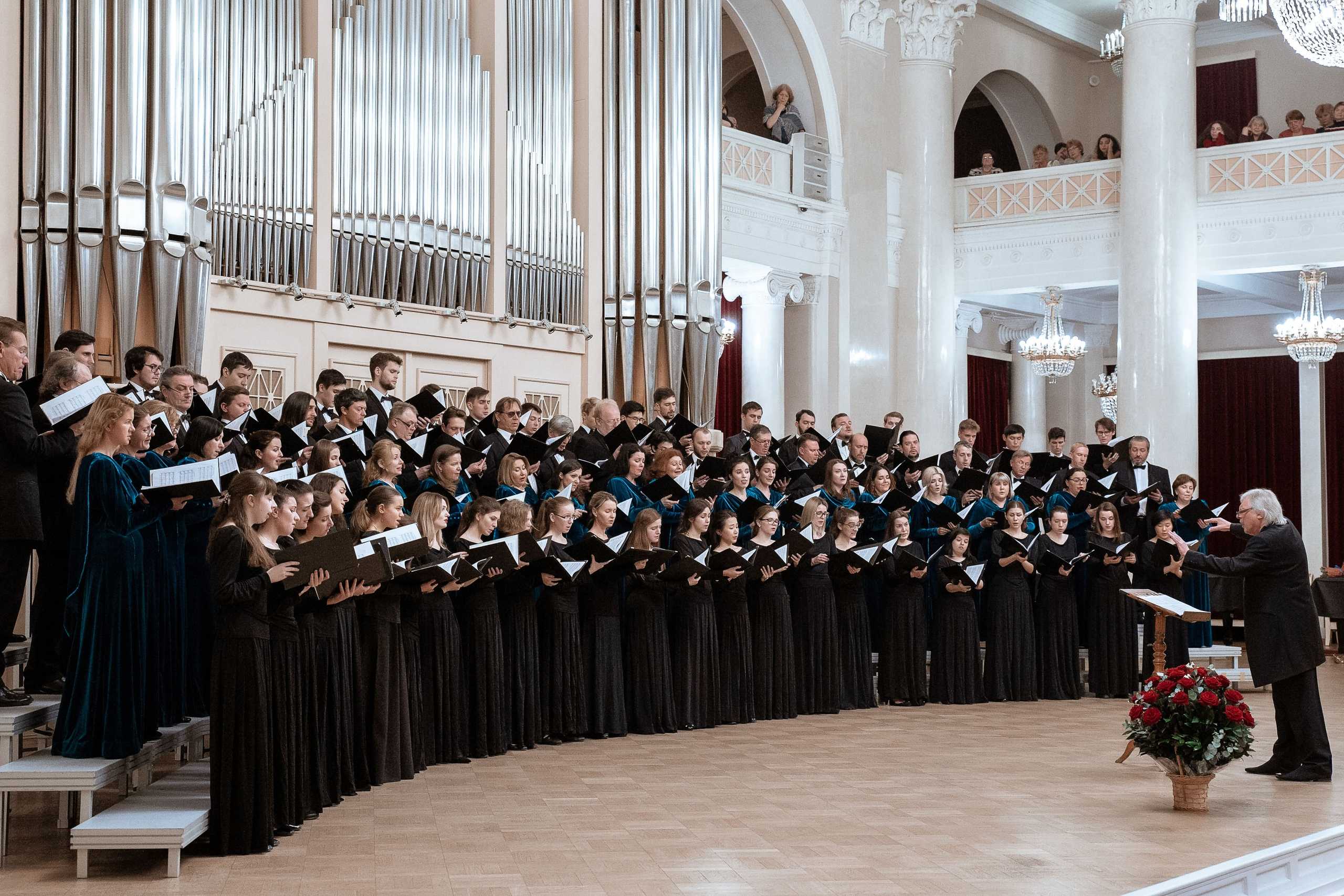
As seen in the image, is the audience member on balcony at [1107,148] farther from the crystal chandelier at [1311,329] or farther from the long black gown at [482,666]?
the long black gown at [482,666]

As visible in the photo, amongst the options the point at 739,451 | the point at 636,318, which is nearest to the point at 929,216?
the point at 636,318

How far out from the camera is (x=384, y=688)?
6223 mm

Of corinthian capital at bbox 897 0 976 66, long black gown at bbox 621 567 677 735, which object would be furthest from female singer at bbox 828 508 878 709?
corinthian capital at bbox 897 0 976 66

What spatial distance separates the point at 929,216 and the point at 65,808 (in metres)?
11.1

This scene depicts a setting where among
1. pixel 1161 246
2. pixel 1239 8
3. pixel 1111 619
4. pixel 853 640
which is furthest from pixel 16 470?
pixel 1161 246

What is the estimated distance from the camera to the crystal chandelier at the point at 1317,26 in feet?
27.3

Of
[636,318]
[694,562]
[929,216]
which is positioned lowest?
[694,562]

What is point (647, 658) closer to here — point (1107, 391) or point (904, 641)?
point (904, 641)

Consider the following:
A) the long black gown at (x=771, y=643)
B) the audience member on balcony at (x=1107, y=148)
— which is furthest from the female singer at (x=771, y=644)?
the audience member on balcony at (x=1107, y=148)

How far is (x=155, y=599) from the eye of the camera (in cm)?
522

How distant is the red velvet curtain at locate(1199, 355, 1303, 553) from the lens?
58.0ft

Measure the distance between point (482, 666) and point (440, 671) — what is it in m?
0.31

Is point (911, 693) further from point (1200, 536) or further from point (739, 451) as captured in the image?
point (1200, 536)

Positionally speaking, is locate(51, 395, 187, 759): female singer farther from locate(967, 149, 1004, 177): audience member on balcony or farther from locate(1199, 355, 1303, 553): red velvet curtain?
locate(1199, 355, 1303, 553): red velvet curtain
